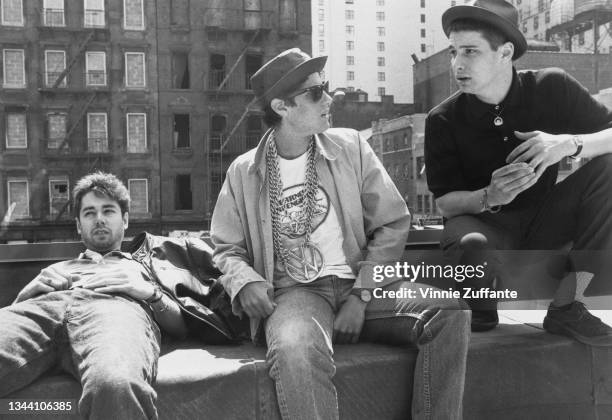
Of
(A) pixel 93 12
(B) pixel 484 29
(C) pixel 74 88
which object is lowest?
(B) pixel 484 29

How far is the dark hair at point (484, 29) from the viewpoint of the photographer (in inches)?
69.6

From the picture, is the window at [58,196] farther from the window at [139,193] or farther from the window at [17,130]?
the window at [17,130]

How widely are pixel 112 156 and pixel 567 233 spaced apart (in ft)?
36.9

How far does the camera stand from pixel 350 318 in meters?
1.57

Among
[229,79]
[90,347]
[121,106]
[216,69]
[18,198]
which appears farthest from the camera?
[121,106]

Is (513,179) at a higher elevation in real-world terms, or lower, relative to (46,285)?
higher

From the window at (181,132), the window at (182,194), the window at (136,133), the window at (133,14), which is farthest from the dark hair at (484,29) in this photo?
the window at (133,14)

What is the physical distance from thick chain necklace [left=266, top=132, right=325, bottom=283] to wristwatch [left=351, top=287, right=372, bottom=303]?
0.12 m

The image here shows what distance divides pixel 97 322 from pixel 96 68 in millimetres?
11620

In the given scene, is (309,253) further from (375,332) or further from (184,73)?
(184,73)

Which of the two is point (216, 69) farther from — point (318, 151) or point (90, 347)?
point (90, 347)

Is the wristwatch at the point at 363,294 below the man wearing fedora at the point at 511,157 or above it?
below

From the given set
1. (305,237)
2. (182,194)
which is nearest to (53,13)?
(182,194)

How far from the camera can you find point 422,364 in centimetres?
147
